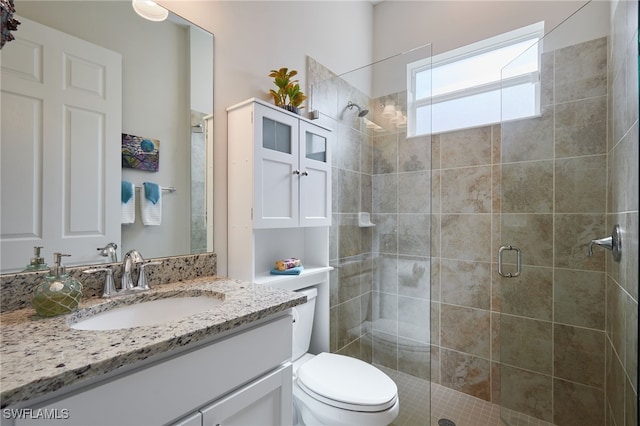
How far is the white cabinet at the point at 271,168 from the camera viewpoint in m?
1.39

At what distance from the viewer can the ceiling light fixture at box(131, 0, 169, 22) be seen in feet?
3.86

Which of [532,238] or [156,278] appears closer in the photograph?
[156,278]

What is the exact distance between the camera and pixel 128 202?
3.73 feet

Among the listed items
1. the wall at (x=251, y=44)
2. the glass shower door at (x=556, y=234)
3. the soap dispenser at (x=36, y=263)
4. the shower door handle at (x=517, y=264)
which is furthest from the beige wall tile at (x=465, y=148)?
the soap dispenser at (x=36, y=263)

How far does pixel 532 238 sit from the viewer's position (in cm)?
A: 165

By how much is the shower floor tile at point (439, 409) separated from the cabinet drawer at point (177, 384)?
1137 millimetres

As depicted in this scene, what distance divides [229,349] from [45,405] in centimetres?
38

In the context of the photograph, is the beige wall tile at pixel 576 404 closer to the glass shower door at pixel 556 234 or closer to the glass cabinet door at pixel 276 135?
the glass shower door at pixel 556 234

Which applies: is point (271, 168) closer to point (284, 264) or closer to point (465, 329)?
point (284, 264)

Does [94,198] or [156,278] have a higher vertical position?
[94,198]

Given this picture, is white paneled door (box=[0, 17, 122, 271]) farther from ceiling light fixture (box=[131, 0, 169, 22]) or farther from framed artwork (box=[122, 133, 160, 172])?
ceiling light fixture (box=[131, 0, 169, 22])

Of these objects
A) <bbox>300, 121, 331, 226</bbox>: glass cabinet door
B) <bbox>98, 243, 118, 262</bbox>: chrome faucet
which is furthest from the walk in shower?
<bbox>98, 243, 118, 262</bbox>: chrome faucet

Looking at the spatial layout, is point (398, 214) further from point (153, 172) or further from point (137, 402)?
point (137, 402)

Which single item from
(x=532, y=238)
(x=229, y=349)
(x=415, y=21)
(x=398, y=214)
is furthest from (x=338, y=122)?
(x=229, y=349)
